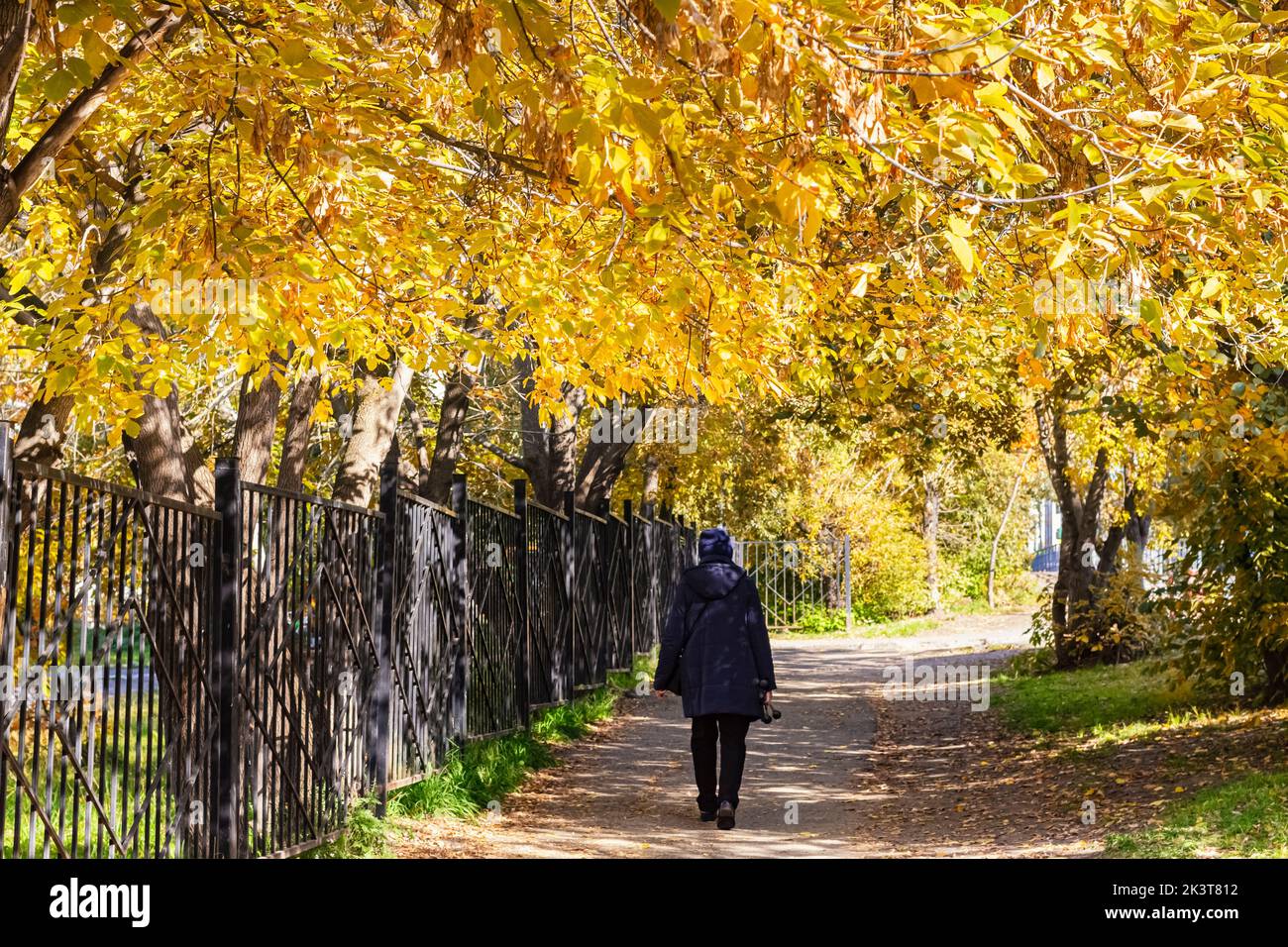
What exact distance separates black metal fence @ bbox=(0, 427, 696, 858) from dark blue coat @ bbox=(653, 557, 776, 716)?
6.08 ft

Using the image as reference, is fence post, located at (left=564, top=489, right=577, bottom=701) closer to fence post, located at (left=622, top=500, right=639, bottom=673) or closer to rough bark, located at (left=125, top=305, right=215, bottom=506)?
fence post, located at (left=622, top=500, right=639, bottom=673)

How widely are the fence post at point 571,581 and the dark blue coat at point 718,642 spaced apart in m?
5.26

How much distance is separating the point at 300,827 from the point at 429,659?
2.71 metres

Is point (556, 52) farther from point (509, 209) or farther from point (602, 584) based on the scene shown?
point (602, 584)

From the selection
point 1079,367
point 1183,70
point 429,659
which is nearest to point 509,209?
point 429,659

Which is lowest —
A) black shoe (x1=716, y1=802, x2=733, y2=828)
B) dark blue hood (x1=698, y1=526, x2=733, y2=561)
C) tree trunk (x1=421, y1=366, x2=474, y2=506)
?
black shoe (x1=716, y1=802, x2=733, y2=828)

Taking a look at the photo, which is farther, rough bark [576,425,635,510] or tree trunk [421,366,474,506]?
rough bark [576,425,635,510]

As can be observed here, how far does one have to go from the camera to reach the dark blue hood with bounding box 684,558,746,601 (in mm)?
9172

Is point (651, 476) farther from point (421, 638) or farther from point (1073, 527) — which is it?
point (421, 638)

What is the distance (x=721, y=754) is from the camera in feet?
29.6

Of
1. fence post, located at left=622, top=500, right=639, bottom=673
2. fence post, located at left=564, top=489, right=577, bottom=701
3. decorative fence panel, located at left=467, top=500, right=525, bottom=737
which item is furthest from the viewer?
fence post, located at left=622, top=500, right=639, bottom=673

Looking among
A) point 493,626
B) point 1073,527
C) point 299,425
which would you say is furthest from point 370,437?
point 1073,527

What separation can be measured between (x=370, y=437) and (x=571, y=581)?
147 inches

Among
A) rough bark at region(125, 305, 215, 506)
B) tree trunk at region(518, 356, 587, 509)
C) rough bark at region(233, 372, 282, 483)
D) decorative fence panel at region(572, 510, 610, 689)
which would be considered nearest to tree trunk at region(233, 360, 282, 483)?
rough bark at region(233, 372, 282, 483)
